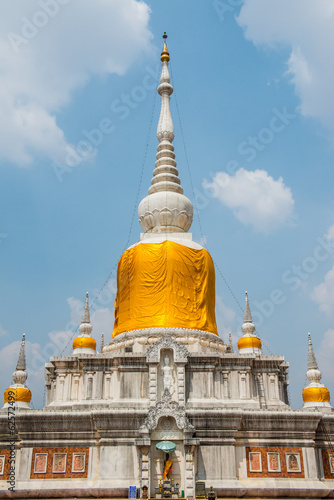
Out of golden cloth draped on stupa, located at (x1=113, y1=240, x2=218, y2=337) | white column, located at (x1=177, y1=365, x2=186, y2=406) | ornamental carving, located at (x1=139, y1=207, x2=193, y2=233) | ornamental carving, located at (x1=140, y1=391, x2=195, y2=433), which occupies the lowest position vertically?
ornamental carving, located at (x1=140, y1=391, x2=195, y2=433)

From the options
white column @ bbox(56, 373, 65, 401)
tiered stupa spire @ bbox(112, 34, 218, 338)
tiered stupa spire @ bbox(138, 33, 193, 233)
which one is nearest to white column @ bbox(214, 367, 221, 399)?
tiered stupa spire @ bbox(112, 34, 218, 338)

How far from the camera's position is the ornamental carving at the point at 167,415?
71.2 feet

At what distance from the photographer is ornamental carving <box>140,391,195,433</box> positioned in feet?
71.2

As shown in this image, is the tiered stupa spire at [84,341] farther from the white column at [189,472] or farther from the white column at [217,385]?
the white column at [189,472]

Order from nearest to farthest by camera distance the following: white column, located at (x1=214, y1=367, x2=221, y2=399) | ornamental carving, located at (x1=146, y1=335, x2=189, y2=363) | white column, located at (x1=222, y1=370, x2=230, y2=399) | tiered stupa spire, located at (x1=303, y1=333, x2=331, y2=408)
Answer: ornamental carving, located at (x1=146, y1=335, x2=189, y2=363), white column, located at (x1=214, y1=367, x2=221, y2=399), white column, located at (x1=222, y1=370, x2=230, y2=399), tiered stupa spire, located at (x1=303, y1=333, x2=331, y2=408)

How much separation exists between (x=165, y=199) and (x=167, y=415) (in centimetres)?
1531

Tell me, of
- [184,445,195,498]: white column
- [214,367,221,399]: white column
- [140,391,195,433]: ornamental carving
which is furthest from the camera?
[214,367,221,399]: white column

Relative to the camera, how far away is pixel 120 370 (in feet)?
82.0

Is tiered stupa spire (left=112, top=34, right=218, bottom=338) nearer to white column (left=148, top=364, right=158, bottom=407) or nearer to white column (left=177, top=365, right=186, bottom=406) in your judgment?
white column (left=148, top=364, right=158, bottom=407)

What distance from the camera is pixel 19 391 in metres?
28.9

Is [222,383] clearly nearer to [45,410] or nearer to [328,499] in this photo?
[328,499]

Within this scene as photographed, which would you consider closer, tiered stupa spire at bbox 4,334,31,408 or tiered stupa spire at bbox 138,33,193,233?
tiered stupa spire at bbox 4,334,31,408

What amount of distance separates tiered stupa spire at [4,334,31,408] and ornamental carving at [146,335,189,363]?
886 centimetres

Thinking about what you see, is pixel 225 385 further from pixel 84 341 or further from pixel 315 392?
pixel 84 341
